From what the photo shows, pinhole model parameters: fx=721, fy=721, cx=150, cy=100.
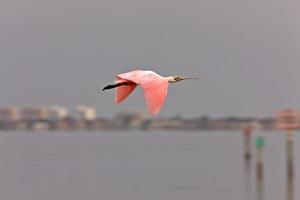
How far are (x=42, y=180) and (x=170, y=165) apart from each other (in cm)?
2914

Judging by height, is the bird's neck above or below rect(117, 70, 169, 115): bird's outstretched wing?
above

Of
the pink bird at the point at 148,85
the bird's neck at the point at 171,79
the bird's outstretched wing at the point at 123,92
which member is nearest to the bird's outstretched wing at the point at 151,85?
the pink bird at the point at 148,85

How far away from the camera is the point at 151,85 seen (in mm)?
7914

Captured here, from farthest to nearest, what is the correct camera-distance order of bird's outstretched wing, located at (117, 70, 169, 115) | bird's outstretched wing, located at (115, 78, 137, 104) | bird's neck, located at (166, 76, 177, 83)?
bird's outstretched wing, located at (115, 78, 137, 104) < bird's neck, located at (166, 76, 177, 83) < bird's outstretched wing, located at (117, 70, 169, 115)

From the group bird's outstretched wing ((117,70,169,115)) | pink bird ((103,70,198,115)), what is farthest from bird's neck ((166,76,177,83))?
bird's outstretched wing ((117,70,169,115))

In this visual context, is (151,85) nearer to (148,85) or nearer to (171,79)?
(148,85)

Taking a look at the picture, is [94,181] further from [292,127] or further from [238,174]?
[292,127]

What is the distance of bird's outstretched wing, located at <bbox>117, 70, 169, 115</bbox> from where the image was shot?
7.59 metres

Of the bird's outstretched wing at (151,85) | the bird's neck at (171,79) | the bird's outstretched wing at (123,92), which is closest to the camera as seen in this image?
the bird's outstretched wing at (151,85)

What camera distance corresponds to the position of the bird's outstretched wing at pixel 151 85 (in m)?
7.59

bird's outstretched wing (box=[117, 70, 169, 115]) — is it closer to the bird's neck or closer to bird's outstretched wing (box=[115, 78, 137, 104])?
A: the bird's neck

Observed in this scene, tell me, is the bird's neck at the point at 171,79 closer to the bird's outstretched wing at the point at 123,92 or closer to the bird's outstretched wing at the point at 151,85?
the bird's outstretched wing at the point at 151,85

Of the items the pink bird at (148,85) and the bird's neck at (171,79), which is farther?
the bird's neck at (171,79)

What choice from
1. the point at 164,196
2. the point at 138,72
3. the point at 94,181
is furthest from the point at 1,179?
the point at 138,72
